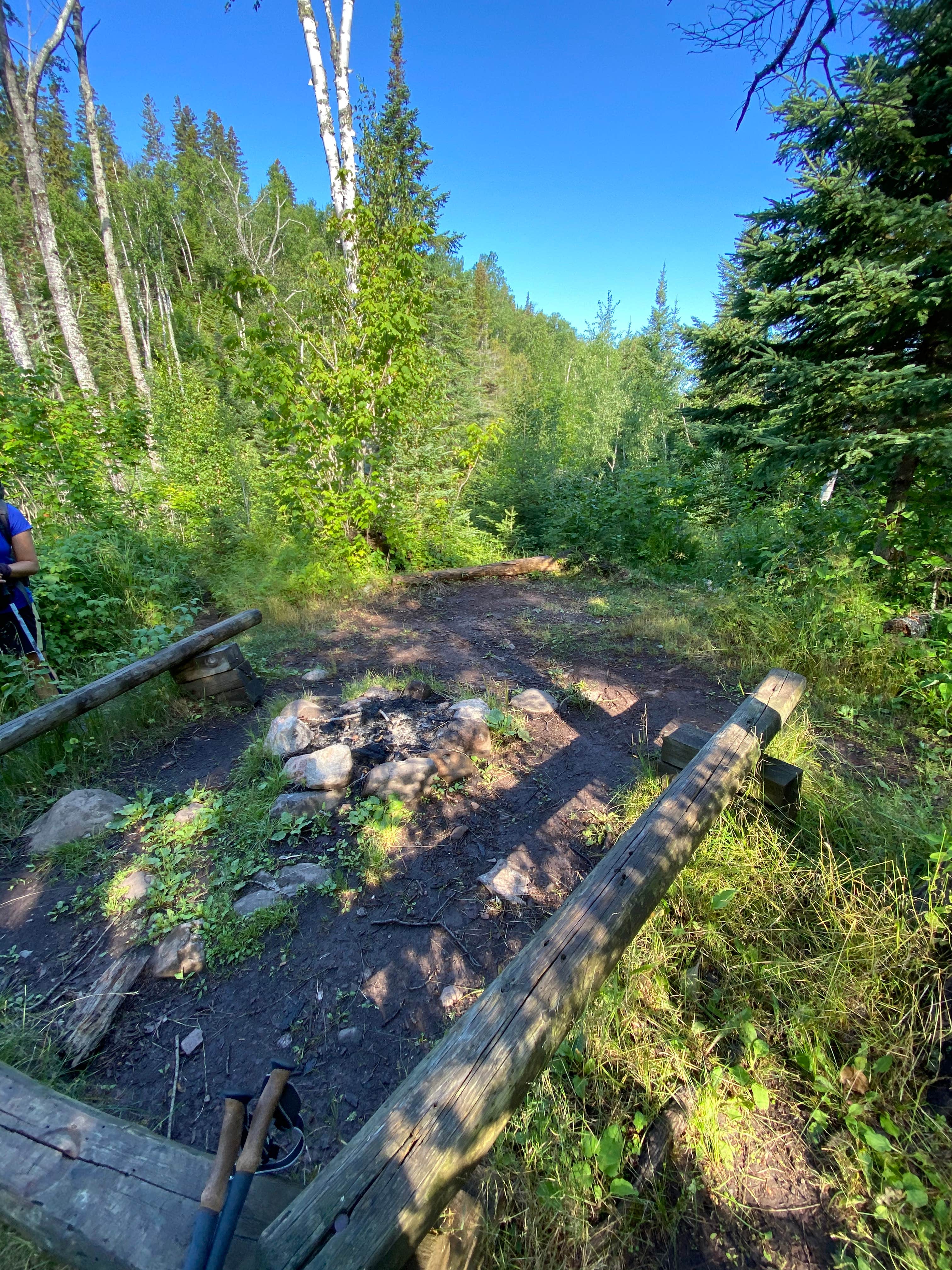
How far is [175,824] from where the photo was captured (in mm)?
2797

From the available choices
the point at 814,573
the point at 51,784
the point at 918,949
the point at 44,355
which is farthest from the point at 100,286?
the point at 918,949

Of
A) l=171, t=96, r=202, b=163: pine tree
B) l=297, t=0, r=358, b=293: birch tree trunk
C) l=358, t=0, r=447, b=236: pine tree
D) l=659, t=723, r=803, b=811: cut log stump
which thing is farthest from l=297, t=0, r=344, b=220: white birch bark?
l=171, t=96, r=202, b=163: pine tree

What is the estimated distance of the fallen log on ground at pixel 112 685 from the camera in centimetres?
287

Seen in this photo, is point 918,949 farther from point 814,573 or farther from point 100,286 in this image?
point 100,286

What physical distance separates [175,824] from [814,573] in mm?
5490

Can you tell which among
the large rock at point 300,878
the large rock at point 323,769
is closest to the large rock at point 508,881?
the large rock at point 300,878

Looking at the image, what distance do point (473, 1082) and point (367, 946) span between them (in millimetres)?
1323

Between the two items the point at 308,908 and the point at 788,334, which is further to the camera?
the point at 788,334

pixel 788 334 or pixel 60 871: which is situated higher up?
pixel 788 334

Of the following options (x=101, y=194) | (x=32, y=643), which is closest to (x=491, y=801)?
(x=32, y=643)

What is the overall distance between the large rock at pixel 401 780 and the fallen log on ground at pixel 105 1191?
73.8 inches

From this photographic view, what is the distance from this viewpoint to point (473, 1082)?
1.04 meters

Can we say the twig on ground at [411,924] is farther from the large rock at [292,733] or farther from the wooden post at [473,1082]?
the large rock at [292,733]

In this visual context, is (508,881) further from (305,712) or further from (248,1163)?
(305,712)
